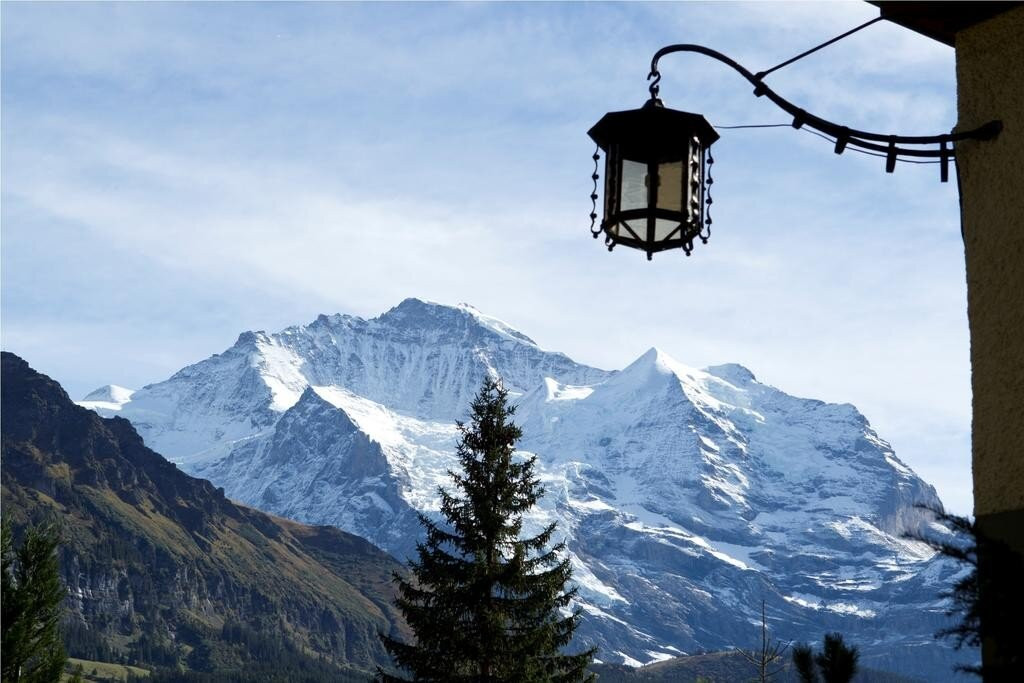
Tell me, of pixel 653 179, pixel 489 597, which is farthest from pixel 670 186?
pixel 489 597

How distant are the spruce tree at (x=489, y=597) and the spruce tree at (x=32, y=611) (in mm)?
15940

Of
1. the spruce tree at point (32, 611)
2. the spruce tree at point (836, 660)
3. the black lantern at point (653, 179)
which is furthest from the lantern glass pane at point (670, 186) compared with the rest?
the spruce tree at point (32, 611)

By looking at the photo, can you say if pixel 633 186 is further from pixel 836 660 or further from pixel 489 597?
pixel 489 597

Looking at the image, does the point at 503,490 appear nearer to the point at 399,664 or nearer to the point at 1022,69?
the point at 399,664

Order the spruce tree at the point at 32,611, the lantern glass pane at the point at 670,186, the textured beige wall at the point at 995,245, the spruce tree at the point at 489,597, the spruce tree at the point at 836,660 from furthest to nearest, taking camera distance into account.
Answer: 1. the spruce tree at the point at 32,611
2. the spruce tree at the point at 489,597
3. the lantern glass pane at the point at 670,186
4. the spruce tree at the point at 836,660
5. the textured beige wall at the point at 995,245

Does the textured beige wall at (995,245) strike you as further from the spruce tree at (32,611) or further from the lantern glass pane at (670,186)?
the spruce tree at (32,611)

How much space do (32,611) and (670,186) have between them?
46.1 meters

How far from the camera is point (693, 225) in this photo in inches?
332

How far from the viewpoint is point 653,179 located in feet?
27.5

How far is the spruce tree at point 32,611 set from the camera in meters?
48.4

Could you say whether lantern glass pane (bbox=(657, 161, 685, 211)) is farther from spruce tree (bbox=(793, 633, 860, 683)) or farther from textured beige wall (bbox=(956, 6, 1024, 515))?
spruce tree (bbox=(793, 633, 860, 683))

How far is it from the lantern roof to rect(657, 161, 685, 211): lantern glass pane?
2.6 inches

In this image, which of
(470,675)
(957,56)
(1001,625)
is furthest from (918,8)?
(470,675)

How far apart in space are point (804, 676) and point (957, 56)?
3.78 metres
